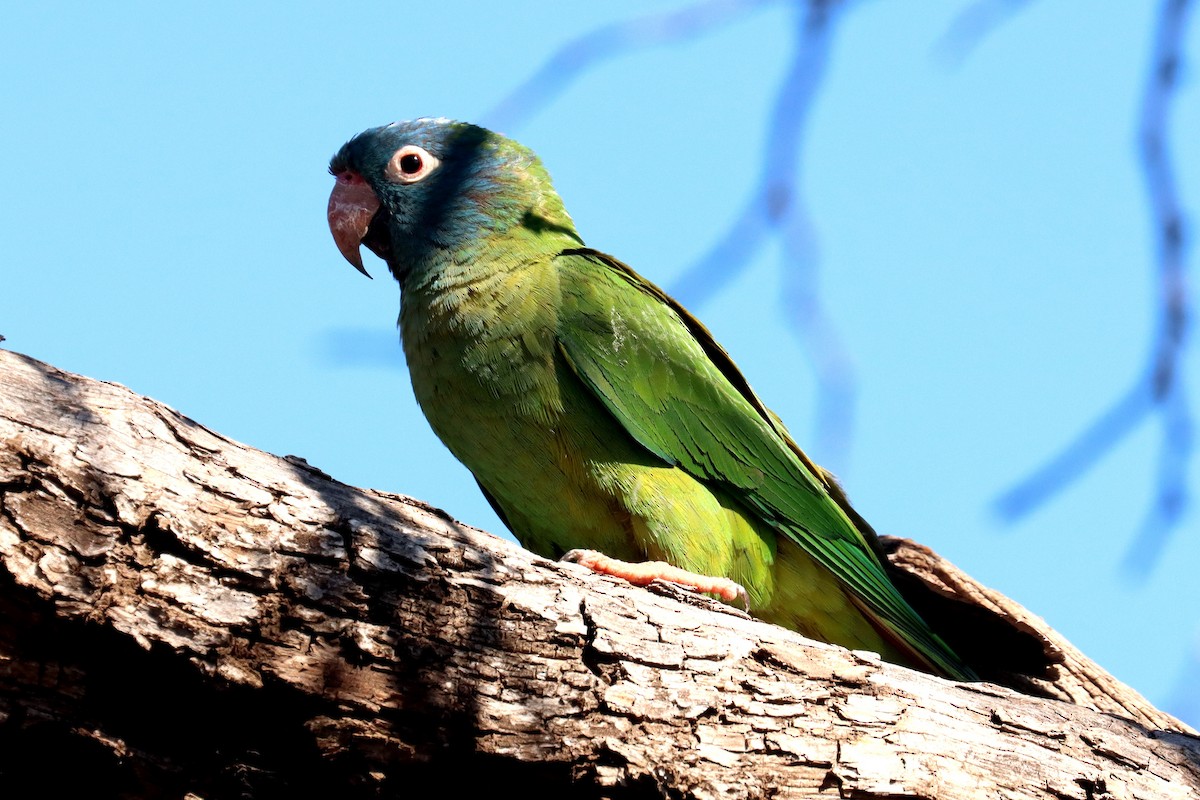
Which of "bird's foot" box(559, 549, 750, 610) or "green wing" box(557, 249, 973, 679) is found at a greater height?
"green wing" box(557, 249, 973, 679)

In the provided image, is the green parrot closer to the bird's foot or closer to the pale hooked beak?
the bird's foot

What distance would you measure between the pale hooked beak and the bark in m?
2.63

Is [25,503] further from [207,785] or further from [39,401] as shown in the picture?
[207,785]

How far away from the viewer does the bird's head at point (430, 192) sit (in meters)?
5.24

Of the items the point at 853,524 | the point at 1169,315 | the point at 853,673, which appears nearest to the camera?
the point at 1169,315

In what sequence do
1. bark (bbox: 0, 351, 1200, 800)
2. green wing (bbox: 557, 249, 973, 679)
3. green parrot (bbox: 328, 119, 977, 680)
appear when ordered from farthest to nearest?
green wing (bbox: 557, 249, 973, 679) < green parrot (bbox: 328, 119, 977, 680) < bark (bbox: 0, 351, 1200, 800)

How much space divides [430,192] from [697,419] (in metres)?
1.80

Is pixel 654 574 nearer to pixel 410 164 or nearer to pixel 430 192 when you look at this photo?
pixel 430 192

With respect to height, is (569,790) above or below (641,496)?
below

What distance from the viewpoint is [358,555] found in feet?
9.61

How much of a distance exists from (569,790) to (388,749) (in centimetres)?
49

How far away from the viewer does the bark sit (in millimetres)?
2645

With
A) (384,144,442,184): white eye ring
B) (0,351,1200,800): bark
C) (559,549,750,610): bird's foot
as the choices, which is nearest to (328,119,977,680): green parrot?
(559,549,750,610): bird's foot

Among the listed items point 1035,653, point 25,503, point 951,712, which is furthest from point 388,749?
point 1035,653
